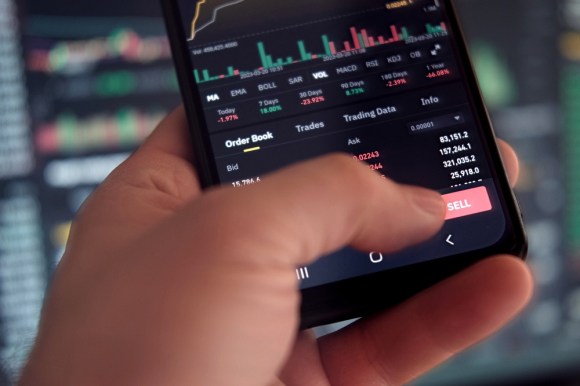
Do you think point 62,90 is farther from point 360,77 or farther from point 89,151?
point 360,77

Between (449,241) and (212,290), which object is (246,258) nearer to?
(212,290)

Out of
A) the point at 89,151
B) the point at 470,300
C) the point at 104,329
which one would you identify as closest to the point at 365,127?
the point at 470,300

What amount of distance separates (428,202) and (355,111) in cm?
11

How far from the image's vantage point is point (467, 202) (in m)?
0.54

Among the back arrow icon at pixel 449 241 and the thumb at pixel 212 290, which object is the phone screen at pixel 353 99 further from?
the thumb at pixel 212 290

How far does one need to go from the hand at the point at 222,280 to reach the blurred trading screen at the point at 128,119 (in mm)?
344

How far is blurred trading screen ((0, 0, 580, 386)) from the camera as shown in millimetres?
816

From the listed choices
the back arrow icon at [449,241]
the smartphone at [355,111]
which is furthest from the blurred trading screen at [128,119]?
the back arrow icon at [449,241]

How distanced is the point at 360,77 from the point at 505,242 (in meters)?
0.16

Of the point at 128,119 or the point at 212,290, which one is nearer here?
the point at 212,290

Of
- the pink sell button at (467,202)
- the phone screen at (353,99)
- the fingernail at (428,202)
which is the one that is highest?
the phone screen at (353,99)

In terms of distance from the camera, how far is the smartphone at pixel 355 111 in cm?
53

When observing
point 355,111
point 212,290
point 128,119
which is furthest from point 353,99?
point 128,119

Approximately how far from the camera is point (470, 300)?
490mm
